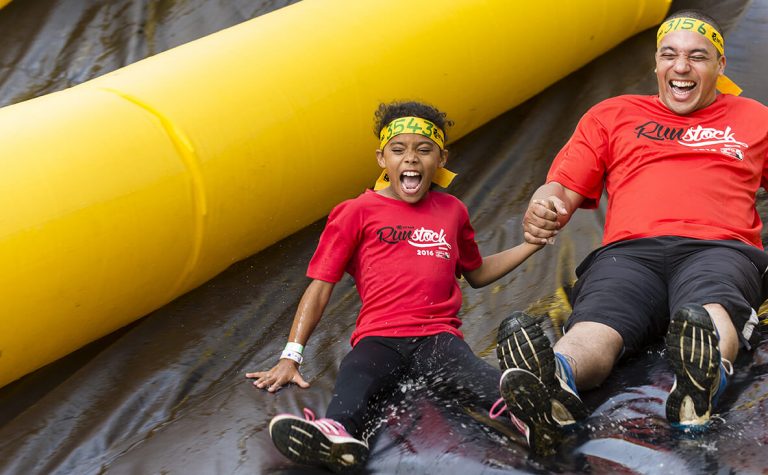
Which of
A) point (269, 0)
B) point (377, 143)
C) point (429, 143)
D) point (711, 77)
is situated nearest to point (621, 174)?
point (711, 77)

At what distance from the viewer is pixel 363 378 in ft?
7.59

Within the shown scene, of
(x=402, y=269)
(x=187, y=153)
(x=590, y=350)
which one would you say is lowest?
(x=590, y=350)

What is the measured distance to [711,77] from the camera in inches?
108

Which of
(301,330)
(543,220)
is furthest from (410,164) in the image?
(301,330)

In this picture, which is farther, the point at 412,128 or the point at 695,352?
the point at 412,128

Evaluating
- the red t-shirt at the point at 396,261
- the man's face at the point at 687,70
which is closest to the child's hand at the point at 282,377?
the red t-shirt at the point at 396,261

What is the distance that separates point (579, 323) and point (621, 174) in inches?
21.6

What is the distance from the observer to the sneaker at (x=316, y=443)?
6.62 ft

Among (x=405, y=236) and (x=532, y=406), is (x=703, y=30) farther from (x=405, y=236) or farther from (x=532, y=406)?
(x=532, y=406)

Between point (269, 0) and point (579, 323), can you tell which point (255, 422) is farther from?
point (269, 0)

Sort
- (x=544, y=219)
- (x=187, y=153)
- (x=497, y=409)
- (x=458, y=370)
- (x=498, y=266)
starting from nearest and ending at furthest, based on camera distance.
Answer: (x=497, y=409) → (x=458, y=370) → (x=544, y=219) → (x=498, y=266) → (x=187, y=153)

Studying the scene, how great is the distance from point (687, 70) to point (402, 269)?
0.92 metres

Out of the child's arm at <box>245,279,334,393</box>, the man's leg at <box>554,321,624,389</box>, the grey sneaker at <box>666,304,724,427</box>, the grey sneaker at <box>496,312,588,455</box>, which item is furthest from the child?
the grey sneaker at <box>666,304,724,427</box>

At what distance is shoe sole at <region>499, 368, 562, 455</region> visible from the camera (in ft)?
6.33
